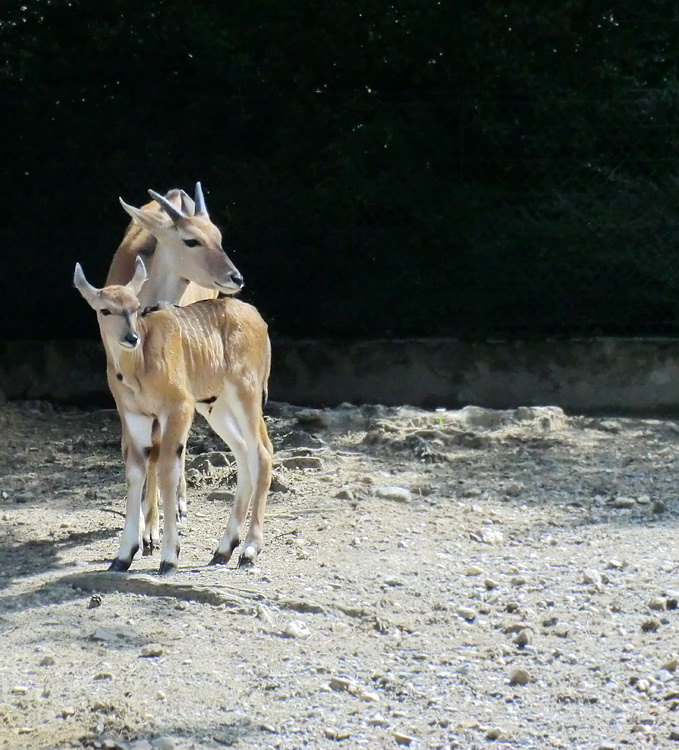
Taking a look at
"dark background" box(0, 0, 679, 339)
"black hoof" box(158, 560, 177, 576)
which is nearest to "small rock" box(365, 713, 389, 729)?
"black hoof" box(158, 560, 177, 576)

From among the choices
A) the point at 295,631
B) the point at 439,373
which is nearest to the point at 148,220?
the point at 295,631

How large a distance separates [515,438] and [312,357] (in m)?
2.65

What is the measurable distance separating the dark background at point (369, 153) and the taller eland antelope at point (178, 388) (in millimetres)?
4315

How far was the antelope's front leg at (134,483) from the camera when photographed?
589 cm

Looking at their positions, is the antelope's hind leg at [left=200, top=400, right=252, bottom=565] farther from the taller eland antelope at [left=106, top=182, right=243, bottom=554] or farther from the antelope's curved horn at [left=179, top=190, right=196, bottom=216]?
the antelope's curved horn at [left=179, top=190, right=196, bottom=216]

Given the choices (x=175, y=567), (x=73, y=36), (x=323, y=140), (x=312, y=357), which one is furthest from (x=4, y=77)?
(x=175, y=567)

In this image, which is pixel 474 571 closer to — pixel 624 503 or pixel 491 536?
pixel 491 536

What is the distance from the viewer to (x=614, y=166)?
1062cm

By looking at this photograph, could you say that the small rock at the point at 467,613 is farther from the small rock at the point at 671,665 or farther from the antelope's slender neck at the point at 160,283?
the antelope's slender neck at the point at 160,283

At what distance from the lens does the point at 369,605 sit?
548 cm

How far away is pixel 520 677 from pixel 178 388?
7.20 feet

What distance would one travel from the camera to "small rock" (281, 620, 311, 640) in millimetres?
5090

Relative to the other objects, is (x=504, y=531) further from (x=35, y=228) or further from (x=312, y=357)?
(x=35, y=228)

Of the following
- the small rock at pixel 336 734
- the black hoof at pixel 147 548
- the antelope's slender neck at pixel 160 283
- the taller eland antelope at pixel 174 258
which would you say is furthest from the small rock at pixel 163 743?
the antelope's slender neck at pixel 160 283
